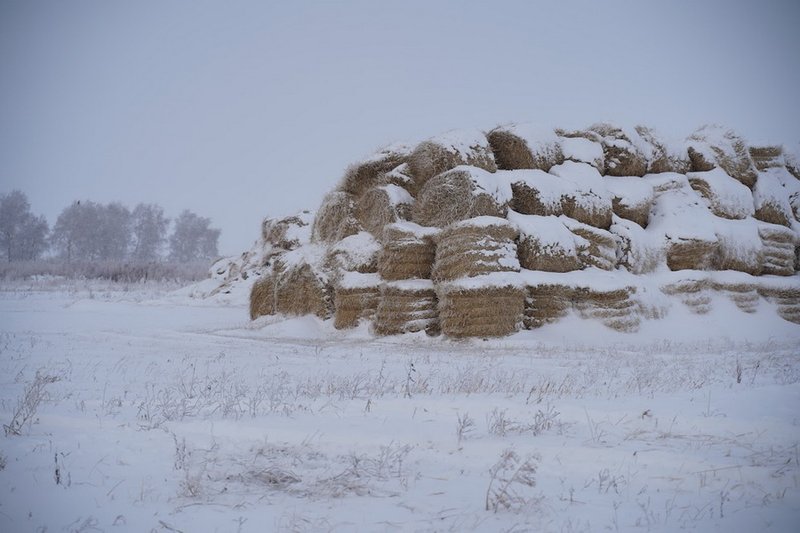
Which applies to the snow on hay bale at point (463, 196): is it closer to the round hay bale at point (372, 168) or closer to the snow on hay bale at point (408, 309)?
the snow on hay bale at point (408, 309)

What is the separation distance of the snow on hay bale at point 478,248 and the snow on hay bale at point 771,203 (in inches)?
476

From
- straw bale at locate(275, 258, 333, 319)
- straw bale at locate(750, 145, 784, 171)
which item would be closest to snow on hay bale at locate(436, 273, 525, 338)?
straw bale at locate(275, 258, 333, 319)

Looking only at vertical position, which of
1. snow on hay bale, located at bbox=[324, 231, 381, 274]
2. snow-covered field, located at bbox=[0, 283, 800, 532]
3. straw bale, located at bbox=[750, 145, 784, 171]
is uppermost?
straw bale, located at bbox=[750, 145, 784, 171]

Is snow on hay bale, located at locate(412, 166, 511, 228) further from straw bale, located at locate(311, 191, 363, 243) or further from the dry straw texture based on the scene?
straw bale, located at locate(311, 191, 363, 243)

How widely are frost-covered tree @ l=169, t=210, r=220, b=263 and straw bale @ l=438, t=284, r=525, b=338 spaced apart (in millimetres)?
83335

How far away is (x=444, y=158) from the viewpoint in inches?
621

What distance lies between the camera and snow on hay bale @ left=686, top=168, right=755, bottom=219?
61.7 ft

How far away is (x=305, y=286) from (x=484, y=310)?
7.13m

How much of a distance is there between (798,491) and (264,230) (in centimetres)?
2637

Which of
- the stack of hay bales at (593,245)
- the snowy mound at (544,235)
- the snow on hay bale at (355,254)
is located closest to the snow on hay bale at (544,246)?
the snowy mound at (544,235)

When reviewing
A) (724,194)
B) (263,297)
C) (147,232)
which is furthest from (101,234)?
(724,194)

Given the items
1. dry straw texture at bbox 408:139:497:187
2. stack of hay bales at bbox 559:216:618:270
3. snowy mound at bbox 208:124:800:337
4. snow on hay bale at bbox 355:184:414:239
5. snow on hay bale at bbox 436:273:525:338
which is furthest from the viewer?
snow on hay bale at bbox 355:184:414:239

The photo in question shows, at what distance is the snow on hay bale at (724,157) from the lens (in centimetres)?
2002

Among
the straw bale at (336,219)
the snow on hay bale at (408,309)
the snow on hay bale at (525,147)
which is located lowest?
the snow on hay bale at (408,309)
